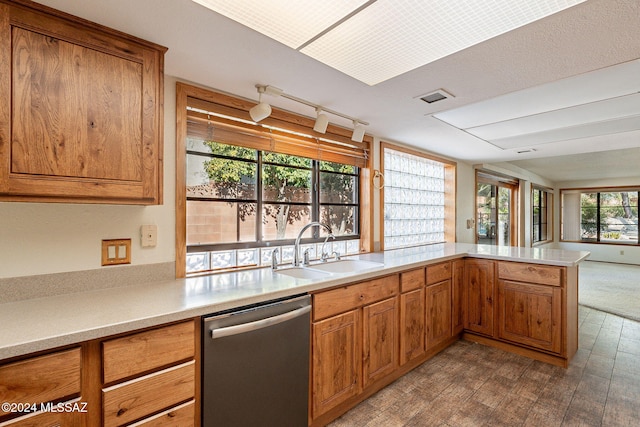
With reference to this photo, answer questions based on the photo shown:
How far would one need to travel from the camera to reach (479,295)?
3.08 meters

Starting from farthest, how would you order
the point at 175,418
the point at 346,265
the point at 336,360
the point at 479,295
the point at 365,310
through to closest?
the point at 479,295 < the point at 346,265 < the point at 365,310 < the point at 336,360 < the point at 175,418

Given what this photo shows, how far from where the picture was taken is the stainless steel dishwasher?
138 centimetres

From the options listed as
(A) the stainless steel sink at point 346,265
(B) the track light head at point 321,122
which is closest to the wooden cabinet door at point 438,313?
(A) the stainless steel sink at point 346,265

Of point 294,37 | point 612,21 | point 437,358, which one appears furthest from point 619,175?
point 294,37

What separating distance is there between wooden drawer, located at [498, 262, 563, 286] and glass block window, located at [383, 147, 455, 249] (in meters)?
1.10

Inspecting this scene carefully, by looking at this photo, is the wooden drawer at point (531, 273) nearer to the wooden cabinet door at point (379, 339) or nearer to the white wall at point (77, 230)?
the wooden cabinet door at point (379, 339)

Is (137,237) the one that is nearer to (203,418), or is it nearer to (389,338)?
(203,418)

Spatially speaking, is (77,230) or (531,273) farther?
(531,273)

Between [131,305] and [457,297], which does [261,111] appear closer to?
[131,305]

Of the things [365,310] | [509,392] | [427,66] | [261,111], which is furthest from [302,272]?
[509,392]

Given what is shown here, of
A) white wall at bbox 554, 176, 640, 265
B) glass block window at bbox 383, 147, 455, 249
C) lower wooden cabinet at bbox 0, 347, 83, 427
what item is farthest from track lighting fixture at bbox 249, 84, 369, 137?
white wall at bbox 554, 176, 640, 265

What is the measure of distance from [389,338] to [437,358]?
2.68 feet

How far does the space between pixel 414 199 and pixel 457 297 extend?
4.30 ft

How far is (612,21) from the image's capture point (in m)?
1.34
